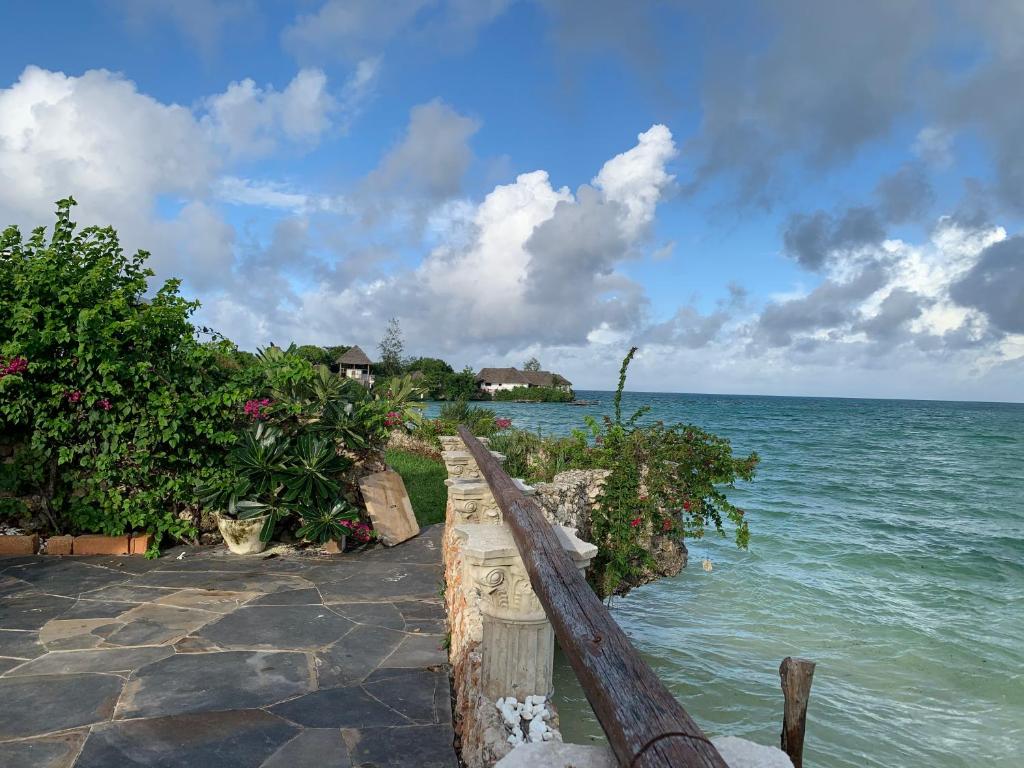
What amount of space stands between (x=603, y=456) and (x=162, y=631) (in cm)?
581

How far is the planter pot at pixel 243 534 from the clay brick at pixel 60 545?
1314mm

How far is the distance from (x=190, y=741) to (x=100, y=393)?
167 inches

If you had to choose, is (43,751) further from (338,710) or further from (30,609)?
(30,609)

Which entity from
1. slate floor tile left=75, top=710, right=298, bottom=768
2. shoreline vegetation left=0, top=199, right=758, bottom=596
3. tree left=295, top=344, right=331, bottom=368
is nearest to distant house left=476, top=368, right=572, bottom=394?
tree left=295, top=344, right=331, bottom=368

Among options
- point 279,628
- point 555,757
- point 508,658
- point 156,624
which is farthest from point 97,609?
point 555,757

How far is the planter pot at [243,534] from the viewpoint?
19.6 feet

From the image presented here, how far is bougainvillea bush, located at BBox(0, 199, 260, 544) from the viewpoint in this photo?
579cm

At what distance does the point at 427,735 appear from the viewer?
288 centimetres

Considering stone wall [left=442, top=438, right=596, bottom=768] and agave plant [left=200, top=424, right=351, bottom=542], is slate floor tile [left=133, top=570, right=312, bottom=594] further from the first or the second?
stone wall [left=442, top=438, right=596, bottom=768]

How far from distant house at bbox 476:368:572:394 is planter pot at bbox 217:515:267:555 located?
74743 millimetres

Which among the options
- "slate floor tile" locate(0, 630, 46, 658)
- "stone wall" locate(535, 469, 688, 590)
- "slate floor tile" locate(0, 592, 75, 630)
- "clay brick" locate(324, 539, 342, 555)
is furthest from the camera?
"stone wall" locate(535, 469, 688, 590)

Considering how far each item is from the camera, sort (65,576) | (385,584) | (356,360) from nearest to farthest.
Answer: (65,576) → (385,584) → (356,360)

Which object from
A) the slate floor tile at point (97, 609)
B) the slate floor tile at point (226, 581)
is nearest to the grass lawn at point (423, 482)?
the slate floor tile at point (226, 581)

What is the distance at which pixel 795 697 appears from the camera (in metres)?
3.43
